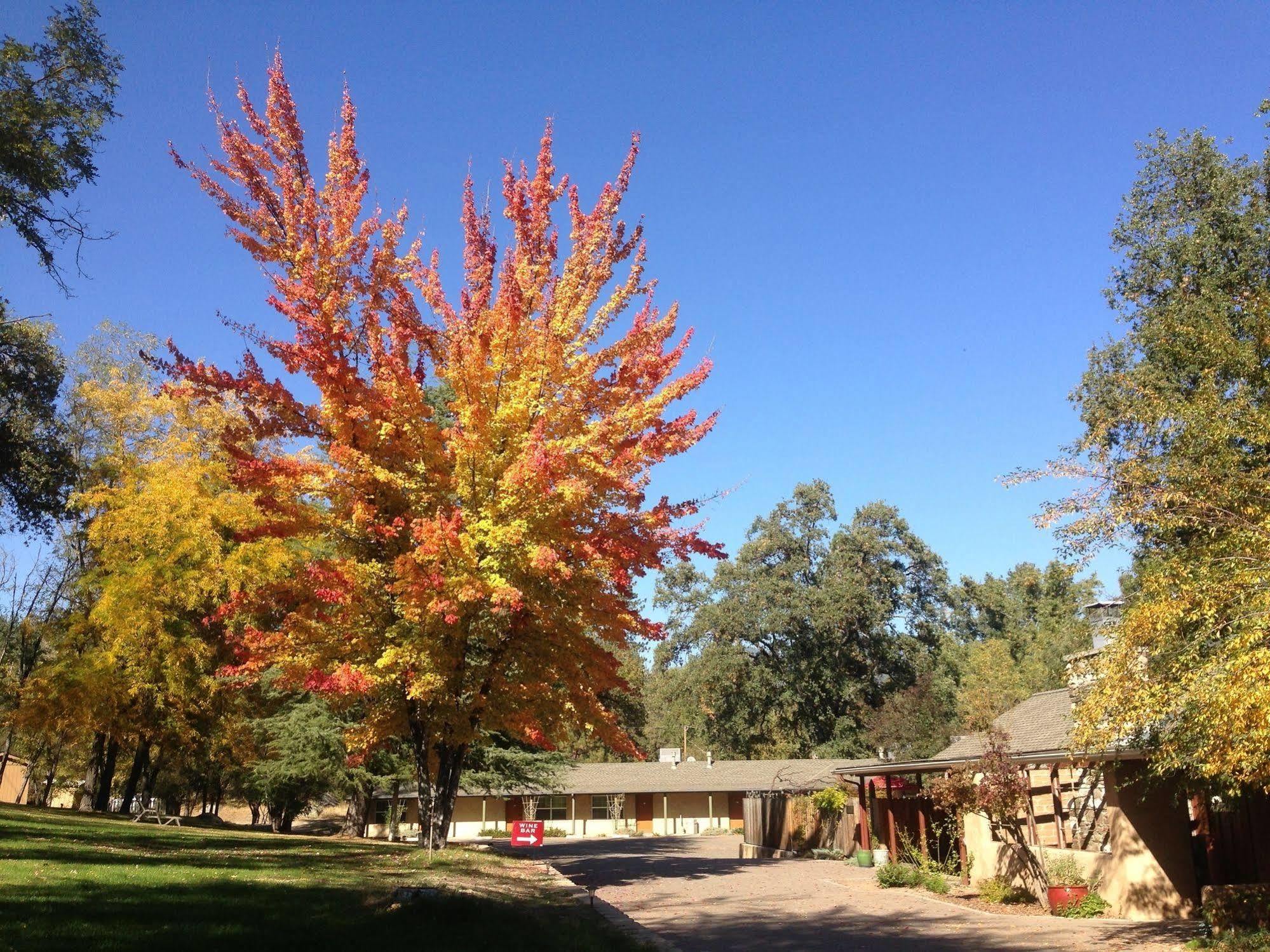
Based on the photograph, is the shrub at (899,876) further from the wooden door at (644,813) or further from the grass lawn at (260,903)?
the wooden door at (644,813)

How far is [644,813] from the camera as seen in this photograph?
173 feet

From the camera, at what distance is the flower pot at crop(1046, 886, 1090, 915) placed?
1587 centimetres

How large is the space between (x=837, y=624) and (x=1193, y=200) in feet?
113

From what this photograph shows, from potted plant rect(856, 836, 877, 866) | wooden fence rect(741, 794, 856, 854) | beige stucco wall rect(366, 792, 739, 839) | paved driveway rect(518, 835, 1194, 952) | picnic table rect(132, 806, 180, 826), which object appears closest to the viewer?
paved driveway rect(518, 835, 1194, 952)

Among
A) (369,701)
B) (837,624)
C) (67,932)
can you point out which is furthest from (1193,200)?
(837,624)

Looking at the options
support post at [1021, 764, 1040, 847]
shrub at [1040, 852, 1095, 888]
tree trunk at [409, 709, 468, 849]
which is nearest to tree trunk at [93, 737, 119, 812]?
tree trunk at [409, 709, 468, 849]

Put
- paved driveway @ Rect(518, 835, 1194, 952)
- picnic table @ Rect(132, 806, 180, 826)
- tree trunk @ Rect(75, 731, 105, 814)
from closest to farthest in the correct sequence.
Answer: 1. paved driveway @ Rect(518, 835, 1194, 952)
2. picnic table @ Rect(132, 806, 180, 826)
3. tree trunk @ Rect(75, 731, 105, 814)

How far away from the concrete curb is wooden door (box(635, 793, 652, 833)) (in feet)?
123

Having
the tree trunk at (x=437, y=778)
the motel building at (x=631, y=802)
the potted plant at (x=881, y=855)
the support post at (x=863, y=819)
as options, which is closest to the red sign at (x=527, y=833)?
the tree trunk at (x=437, y=778)

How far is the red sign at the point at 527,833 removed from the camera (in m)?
15.1

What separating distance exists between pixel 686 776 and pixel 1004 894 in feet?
119

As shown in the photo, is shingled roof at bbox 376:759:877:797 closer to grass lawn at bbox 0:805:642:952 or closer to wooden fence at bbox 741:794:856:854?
wooden fence at bbox 741:794:856:854

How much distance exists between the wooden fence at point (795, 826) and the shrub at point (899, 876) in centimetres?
786

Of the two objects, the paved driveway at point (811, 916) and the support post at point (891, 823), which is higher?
the support post at point (891, 823)
